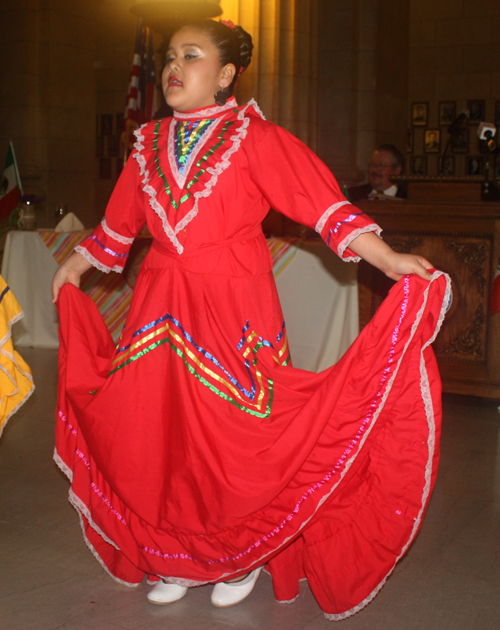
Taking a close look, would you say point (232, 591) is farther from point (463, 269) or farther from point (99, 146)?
point (99, 146)

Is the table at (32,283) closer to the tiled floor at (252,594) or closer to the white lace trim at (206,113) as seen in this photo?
the tiled floor at (252,594)

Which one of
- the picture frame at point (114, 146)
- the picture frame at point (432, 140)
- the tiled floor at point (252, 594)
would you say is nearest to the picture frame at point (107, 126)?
the picture frame at point (114, 146)

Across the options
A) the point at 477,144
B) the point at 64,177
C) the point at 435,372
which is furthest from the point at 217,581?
the point at 477,144

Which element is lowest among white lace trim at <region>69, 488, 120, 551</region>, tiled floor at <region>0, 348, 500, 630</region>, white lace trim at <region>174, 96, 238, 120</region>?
tiled floor at <region>0, 348, 500, 630</region>

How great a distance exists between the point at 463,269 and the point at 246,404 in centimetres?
221

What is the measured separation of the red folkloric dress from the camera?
→ 168cm

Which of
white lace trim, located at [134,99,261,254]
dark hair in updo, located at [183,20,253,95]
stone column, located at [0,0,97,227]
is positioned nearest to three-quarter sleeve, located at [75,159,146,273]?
white lace trim, located at [134,99,261,254]

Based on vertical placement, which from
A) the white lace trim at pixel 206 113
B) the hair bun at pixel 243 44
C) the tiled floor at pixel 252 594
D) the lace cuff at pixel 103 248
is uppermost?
the hair bun at pixel 243 44

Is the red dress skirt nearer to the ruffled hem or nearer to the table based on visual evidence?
the ruffled hem

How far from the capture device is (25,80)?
7.77 meters

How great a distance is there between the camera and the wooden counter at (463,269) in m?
3.55

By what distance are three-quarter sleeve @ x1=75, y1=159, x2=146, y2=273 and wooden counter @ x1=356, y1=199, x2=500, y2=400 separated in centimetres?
Answer: 206

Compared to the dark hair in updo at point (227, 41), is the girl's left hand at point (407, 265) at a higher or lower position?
lower

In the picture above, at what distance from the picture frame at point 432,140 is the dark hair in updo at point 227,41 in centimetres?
791
